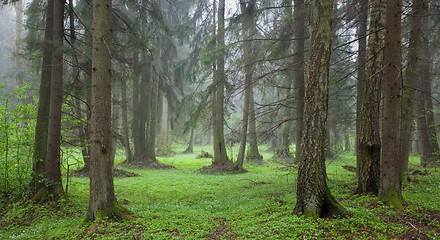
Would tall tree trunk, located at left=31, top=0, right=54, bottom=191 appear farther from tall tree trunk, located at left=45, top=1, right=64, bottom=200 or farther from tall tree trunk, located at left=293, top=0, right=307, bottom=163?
tall tree trunk, located at left=293, top=0, right=307, bottom=163

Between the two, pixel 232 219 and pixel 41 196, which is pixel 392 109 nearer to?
pixel 232 219

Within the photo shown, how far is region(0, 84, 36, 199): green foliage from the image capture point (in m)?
6.79

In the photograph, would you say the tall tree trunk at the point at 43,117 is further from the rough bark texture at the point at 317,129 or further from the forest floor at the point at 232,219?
the rough bark texture at the point at 317,129

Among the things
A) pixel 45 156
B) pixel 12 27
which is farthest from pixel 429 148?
pixel 12 27

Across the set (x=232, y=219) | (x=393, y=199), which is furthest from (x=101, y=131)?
(x=393, y=199)

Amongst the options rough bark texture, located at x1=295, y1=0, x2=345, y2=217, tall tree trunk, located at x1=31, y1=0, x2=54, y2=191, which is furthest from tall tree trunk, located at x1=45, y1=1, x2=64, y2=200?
rough bark texture, located at x1=295, y1=0, x2=345, y2=217

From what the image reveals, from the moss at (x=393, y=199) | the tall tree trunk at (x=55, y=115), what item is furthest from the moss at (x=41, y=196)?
the moss at (x=393, y=199)

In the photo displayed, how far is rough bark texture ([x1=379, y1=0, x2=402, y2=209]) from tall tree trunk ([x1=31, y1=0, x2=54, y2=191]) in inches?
309

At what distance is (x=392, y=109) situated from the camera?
16.5 ft

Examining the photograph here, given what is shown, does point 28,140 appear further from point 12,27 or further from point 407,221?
point 12,27

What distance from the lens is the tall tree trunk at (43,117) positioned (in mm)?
6977

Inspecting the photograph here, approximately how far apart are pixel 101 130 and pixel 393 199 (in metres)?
5.71

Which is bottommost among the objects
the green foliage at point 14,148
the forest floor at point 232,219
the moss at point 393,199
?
the forest floor at point 232,219

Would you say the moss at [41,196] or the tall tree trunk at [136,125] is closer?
the moss at [41,196]
